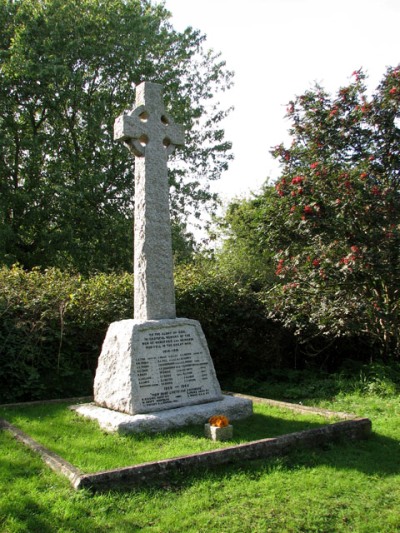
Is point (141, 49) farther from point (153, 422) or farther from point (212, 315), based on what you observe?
point (153, 422)

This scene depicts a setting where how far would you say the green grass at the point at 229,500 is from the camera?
3.61 metres

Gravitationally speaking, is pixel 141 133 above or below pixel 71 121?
below

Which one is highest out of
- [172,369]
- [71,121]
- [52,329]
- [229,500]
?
[71,121]

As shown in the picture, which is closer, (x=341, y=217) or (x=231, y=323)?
(x=341, y=217)

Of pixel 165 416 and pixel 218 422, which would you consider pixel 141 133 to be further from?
pixel 218 422

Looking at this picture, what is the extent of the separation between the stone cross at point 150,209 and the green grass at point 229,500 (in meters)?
Answer: 2.32

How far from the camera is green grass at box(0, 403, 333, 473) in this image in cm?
477

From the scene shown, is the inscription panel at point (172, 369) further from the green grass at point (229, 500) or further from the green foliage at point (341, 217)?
the green foliage at point (341, 217)

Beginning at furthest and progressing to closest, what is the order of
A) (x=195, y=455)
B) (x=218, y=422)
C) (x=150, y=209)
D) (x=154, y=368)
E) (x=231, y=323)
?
(x=231, y=323) → (x=150, y=209) → (x=154, y=368) → (x=218, y=422) → (x=195, y=455)

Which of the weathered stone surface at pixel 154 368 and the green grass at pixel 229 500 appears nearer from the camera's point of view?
the green grass at pixel 229 500

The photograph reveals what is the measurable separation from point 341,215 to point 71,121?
13928 mm

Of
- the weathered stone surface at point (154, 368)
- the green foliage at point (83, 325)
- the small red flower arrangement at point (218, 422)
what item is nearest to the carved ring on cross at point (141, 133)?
the weathered stone surface at point (154, 368)

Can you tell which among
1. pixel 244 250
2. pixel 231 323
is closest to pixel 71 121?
pixel 244 250

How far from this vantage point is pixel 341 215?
8391 millimetres
